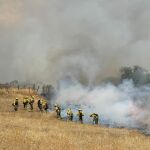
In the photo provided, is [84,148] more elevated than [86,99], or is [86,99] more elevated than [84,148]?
[86,99]

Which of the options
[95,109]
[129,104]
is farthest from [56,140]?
[95,109]

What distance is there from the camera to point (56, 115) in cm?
5725

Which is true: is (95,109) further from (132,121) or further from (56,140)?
(56,140)

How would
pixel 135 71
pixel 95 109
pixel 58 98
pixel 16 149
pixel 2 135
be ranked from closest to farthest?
1. pixel 16 149
2. pixel 2 135
3. pixel 95 109
4. pixel 135 71
5. pixel 58 98

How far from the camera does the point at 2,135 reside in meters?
28.2

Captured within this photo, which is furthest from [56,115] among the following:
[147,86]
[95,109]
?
[147,86]

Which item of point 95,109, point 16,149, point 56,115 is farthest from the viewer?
point 95,109

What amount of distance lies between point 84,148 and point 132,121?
32.6m

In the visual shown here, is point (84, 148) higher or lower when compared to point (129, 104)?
lower

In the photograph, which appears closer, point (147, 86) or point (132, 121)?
point (132, 121)

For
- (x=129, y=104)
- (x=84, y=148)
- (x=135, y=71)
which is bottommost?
(x=84, y=148)

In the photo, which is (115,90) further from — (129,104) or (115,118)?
(115,118)

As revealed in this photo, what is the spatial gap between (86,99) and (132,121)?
39.2 meters

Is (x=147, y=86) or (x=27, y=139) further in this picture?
(x=147, y=86)
